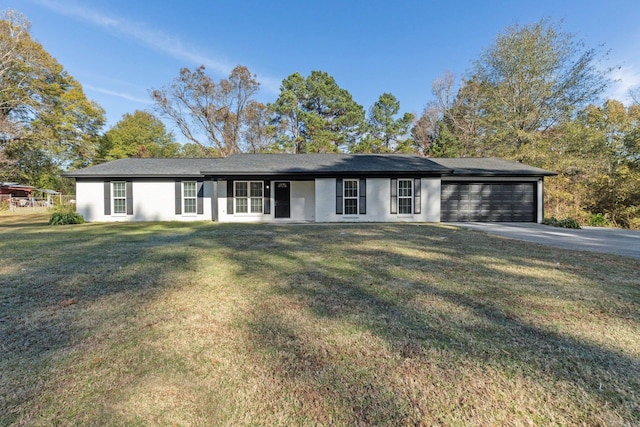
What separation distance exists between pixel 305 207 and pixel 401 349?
39.4 feet

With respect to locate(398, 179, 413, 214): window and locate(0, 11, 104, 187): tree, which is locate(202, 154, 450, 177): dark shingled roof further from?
locate(0, 11, 104, 187): tree

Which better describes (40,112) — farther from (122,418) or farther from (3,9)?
(122,418)

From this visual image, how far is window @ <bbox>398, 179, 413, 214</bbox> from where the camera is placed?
530 inches

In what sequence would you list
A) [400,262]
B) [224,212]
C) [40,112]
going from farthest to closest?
[40,112]
[224,212]
[400,262]

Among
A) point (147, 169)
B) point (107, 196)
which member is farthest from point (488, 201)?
point (107, 196)

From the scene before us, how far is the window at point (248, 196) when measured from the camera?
45.9 feet

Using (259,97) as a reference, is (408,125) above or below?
below

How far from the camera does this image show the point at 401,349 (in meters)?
2.39

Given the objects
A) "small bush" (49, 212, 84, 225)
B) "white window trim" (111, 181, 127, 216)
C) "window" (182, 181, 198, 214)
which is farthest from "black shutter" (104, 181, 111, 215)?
"window" (182, 181, 198, 214)

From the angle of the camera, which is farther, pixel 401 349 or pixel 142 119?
pixel 142 119

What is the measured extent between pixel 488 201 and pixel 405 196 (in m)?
4.02

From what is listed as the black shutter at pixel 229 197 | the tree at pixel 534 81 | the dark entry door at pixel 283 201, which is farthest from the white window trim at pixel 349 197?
the tree at pixel 534 81

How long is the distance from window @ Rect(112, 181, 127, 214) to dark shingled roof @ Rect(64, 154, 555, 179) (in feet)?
1.76

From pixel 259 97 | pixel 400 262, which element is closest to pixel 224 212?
pixel 400 262
